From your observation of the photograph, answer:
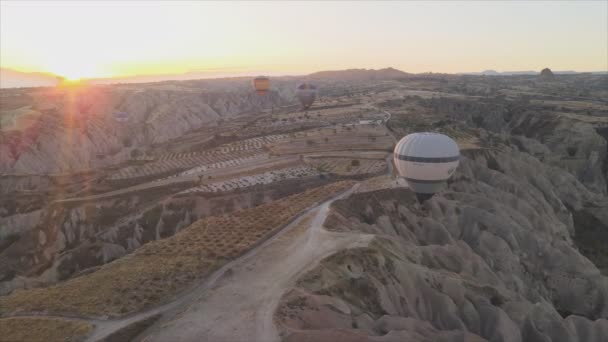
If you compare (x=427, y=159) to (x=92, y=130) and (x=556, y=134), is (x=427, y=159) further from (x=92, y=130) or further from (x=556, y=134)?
(x=92, y=130)

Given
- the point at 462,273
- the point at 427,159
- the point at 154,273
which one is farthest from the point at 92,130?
the point at 462,273

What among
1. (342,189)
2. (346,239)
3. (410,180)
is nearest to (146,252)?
(346,239)

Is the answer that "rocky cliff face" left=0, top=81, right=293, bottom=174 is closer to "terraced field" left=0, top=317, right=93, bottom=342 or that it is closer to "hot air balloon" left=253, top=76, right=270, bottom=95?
"hot air balloon" left=253, top=76, right=270, bottom=95

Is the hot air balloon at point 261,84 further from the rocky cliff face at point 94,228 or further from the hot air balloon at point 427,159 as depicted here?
the hot air balloon at point 427,159

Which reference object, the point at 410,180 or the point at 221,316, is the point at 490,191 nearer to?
the point at 410,180

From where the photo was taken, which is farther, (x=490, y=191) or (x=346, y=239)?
(x=490, y=191)

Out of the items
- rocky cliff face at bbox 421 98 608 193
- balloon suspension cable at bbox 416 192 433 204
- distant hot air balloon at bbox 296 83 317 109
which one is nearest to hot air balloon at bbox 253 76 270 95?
distant hot air balloon at bbox 296 83 317 109

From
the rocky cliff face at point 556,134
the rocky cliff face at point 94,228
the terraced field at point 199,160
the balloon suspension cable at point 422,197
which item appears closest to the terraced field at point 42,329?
the rocky cliff face at point 94,228
